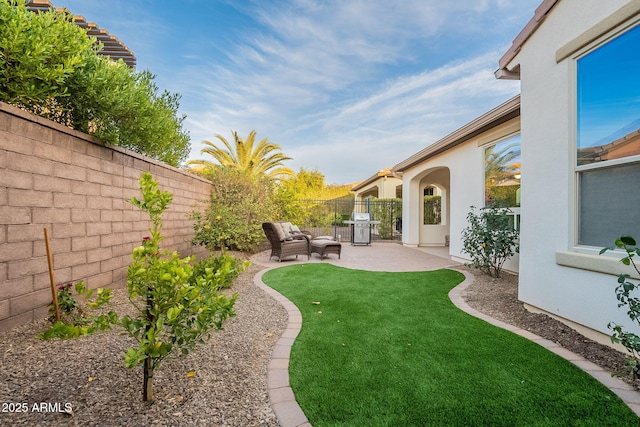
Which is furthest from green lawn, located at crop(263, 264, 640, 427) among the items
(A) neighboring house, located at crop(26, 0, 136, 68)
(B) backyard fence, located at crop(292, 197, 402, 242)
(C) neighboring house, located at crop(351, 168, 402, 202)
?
(C) neighboring house, located at crop(351, 168, 402, 202)

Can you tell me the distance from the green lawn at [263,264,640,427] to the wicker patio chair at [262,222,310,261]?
3838mm

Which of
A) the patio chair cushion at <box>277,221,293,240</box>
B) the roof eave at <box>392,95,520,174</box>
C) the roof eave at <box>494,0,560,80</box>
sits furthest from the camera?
the patio chair cushion at <box>277,221,293,240</box>

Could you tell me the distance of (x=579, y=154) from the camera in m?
3.15

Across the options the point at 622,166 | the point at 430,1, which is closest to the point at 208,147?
the point at 430,1

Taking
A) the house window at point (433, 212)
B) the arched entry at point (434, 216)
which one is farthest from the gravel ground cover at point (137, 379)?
the house window at point (433, 212)

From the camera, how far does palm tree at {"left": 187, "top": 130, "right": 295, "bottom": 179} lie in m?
17.5

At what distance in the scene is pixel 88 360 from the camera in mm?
2396

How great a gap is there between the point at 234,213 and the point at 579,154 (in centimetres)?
790

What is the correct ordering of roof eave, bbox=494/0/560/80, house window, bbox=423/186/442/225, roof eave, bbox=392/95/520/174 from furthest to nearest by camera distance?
house window, bbox=423/186/442/225, roof eave, bbox=392/95/520/174, roof eave, bbox=494/0/560/80

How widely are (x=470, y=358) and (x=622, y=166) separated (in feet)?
7.65

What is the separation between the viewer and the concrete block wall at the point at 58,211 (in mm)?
2854

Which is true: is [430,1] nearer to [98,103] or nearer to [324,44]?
[324,44]

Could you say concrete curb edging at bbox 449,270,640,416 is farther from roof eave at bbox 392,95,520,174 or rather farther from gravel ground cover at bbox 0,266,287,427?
roof eave at bbox 392,95,520,174

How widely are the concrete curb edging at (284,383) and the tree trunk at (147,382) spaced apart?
792 mm
